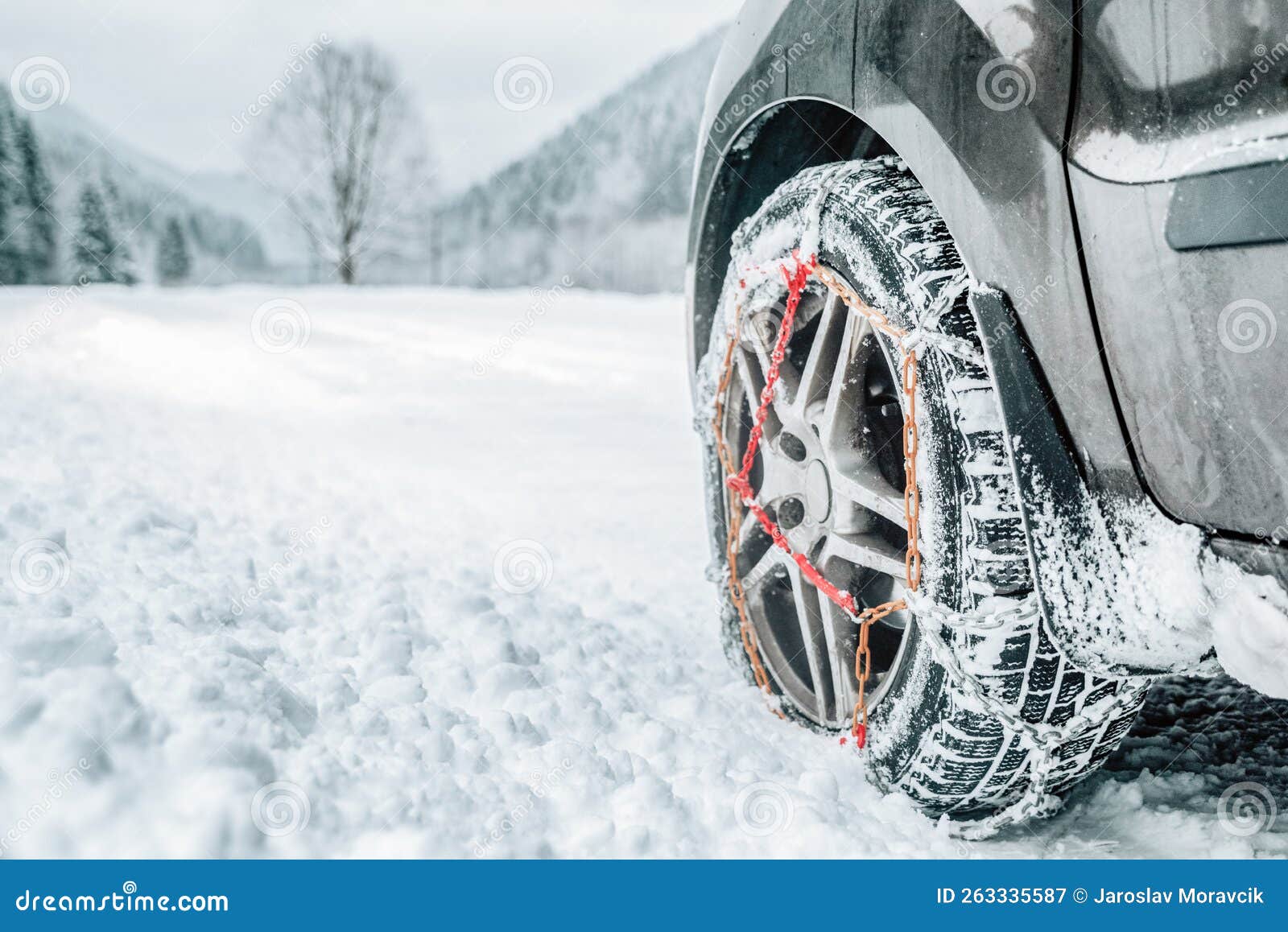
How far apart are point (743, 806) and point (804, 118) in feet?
4.37

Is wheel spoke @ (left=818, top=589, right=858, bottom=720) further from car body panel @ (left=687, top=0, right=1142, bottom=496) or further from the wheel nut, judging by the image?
car body panel @ (left=687, top=0, right=1142, bottom=496)

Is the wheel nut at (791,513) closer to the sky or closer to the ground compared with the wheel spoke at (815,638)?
closer to the sky

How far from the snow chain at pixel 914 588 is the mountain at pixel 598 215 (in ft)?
87.6

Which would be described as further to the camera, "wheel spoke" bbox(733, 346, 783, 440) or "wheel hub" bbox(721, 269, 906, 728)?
"wheel spoke" bbox(733, 346, 783, 440)

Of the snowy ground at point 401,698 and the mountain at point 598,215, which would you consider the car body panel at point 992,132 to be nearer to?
the snowy ground at point 401,698

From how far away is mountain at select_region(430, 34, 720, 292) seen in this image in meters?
30.1

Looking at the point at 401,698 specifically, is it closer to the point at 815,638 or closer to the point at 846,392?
the point at 815,638

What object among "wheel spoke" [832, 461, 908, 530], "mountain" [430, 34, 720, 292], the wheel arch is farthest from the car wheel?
"mountain" [430, 34, 720, 292]

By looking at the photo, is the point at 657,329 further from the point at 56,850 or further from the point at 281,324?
the point at 56,850

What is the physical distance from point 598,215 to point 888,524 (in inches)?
1324

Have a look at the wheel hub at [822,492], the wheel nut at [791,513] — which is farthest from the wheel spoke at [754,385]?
the wheel nut at [791,513]

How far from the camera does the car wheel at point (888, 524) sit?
4.27 feet

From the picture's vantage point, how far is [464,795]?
141 cm
